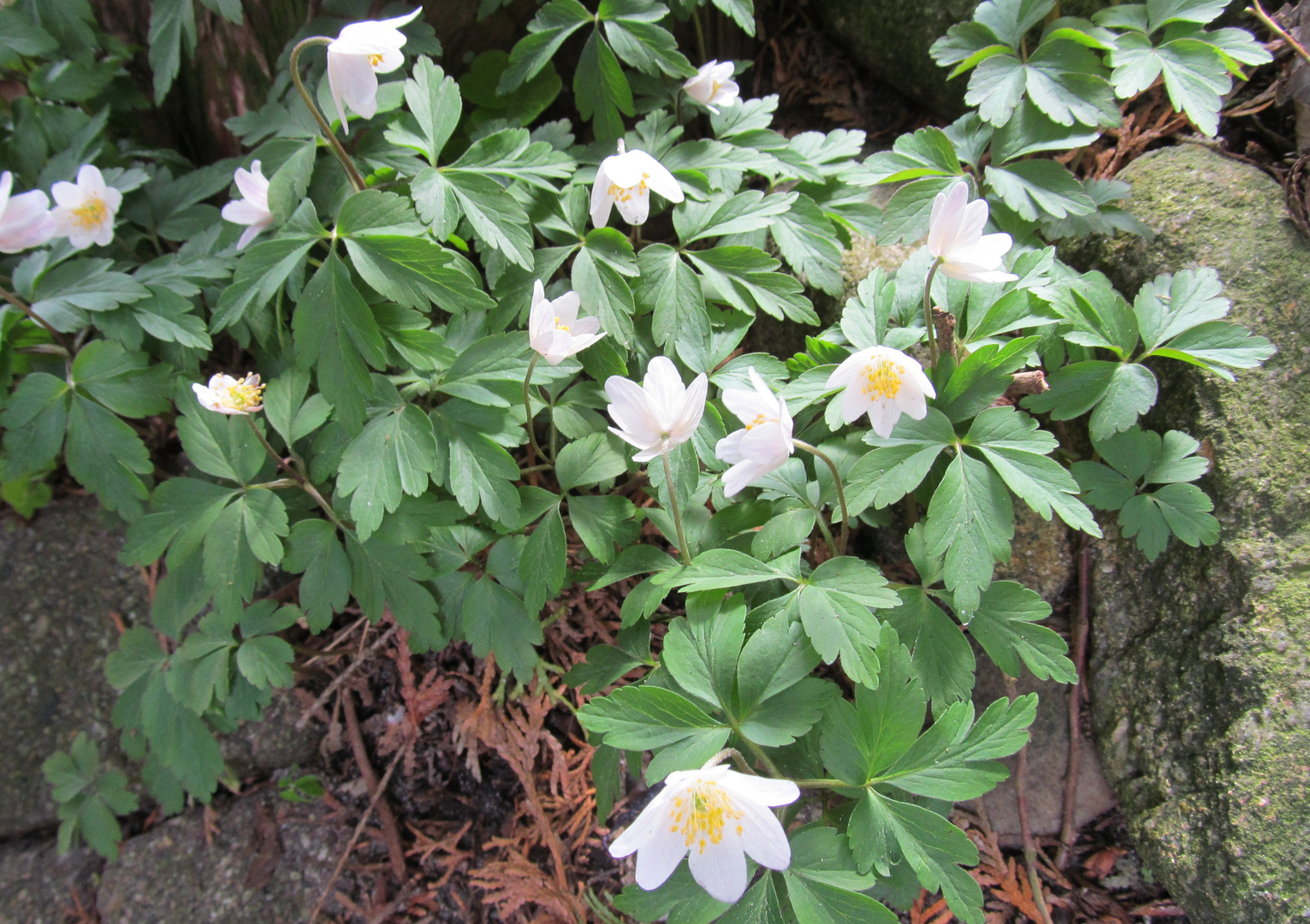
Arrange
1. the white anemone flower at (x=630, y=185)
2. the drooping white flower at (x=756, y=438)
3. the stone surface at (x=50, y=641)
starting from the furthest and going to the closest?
the stone surface at (x=50, y=641), the white anemone flower at (x=630, y=185), the drooping white flower at (x=756, y=438)

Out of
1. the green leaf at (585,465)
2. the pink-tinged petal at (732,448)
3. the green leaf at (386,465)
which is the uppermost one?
the pink-tinged petal at (732,448)

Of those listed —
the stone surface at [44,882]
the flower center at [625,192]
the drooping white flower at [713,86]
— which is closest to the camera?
the flower center at [625,192]

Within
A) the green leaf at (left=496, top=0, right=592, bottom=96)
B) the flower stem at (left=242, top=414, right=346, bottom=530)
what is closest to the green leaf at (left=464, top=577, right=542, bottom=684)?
the flower stem at (left=242, top=414, right=346, bottom=530)

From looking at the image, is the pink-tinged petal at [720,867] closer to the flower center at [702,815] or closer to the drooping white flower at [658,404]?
the flower center at [702,815]

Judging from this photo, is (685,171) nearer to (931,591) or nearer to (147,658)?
(931,591)

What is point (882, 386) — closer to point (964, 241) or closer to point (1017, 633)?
point (964, 241)

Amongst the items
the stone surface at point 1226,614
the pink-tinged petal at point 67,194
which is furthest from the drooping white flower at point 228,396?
the stone surface at point 1226,614
